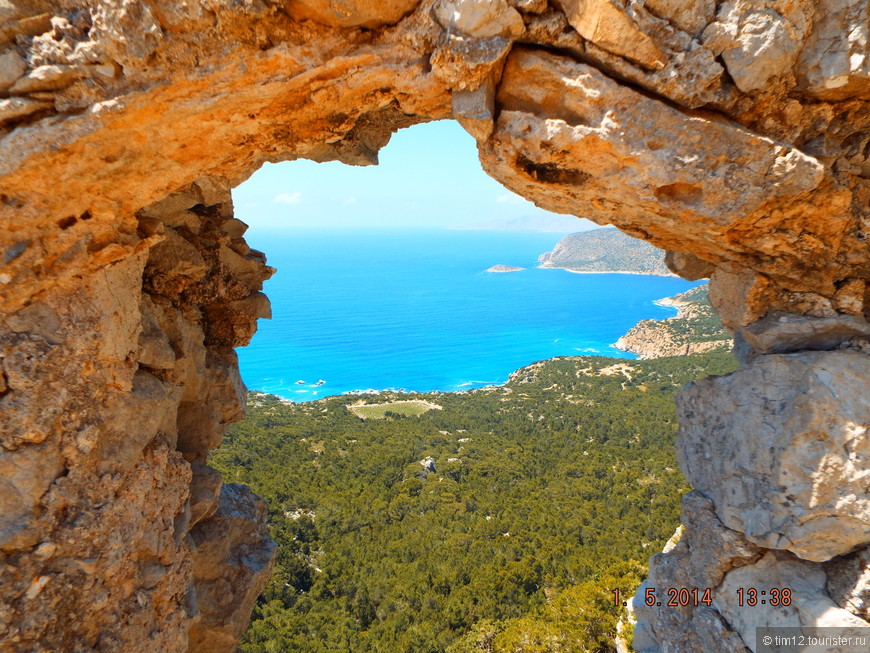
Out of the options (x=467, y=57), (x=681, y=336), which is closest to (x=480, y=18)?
(x=467, y=57)

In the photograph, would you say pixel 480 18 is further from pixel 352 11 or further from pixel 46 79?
pixel 46 79

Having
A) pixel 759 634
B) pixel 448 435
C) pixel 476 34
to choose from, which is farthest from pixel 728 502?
pixel 448 435

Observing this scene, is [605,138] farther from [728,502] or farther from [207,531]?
[207,531]

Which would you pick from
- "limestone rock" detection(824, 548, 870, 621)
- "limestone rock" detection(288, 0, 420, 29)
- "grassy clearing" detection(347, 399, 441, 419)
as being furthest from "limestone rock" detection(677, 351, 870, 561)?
"grassy clearing" detection(347, 399, 441, 419)

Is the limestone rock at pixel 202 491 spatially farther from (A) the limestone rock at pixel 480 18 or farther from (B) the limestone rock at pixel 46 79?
(A) the limestone rock at pixel 480 18

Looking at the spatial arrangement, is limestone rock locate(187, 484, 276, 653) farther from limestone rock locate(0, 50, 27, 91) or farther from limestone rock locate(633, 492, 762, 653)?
limestone rock locate(0, 50, 27, 91)
